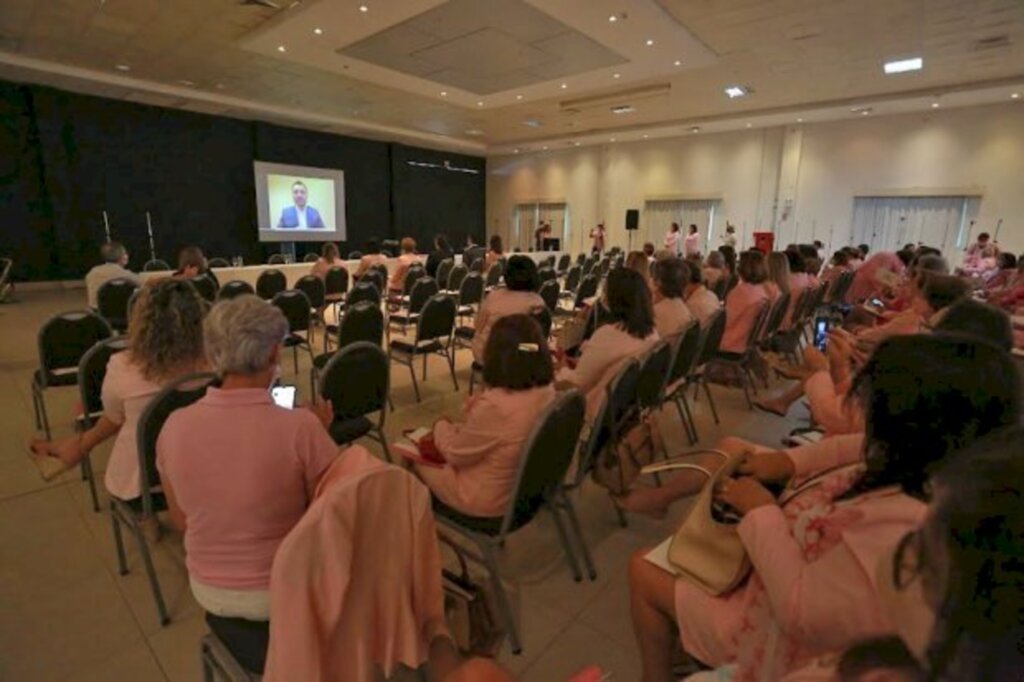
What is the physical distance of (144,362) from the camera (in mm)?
2076

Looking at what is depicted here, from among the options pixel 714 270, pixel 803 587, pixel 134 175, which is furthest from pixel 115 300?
pixel 134 175

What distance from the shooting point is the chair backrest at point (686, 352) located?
3303 mm

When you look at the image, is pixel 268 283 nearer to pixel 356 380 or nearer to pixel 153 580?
pixel 356 380

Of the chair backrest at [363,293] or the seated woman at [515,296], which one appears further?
the chair backrest at [363,293]

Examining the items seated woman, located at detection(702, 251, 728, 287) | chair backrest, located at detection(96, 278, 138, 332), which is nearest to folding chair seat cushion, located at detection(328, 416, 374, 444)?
chair backrest, located at detection(96, 278, 138, 332)

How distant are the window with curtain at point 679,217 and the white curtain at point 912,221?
3409 millimetres

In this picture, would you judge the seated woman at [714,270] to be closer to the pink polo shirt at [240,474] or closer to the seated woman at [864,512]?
the seated woman at [864,512]

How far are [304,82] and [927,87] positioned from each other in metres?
11.4

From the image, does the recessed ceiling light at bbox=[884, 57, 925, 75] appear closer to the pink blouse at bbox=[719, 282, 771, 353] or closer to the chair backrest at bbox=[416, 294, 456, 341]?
the pink blouse at bbox=[719, 282, 771, 353]

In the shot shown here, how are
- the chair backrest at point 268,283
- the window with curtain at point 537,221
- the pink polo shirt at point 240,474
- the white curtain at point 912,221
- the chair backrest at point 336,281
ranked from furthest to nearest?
the window with curtain at point 537,221 < the white curtain at point 912,221 < the chair backrest at point 336,281 < the chair backrest at point 268,283 < the pink polo shirt at point 240,474

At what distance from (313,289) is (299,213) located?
9.02 m

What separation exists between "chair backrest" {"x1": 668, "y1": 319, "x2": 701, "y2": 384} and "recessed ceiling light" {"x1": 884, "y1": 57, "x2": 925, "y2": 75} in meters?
7.50

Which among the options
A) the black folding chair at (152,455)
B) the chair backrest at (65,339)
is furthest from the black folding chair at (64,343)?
the black folding chair at (152,455)

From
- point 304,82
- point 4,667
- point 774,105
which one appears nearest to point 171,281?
point 4,667
